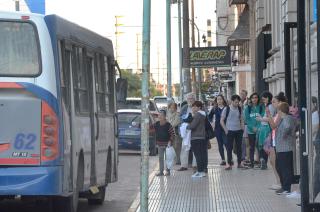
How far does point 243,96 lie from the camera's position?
21219 mm

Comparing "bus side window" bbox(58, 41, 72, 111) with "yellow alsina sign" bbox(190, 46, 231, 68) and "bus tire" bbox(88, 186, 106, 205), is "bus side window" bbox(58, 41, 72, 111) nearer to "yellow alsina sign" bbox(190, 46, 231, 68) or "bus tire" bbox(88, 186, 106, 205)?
"bus tire" bbox(88, 186, 106, 205)

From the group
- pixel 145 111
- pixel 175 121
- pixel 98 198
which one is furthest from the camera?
pixel 175 121

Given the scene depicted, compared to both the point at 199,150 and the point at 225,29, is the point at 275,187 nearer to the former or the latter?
the point at 199,150

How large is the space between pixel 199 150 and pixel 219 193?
2.95 metres

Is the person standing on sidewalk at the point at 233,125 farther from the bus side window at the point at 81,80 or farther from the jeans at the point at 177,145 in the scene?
the bus side window at the point at 81,80

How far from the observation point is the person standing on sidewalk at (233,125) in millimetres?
18156

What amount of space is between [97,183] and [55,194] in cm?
280

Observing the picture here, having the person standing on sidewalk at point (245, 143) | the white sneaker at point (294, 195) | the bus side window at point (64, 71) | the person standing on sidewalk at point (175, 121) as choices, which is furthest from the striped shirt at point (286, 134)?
the person standing on sidewalk at point (175, 121)

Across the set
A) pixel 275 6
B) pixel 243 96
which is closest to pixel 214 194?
pixel 243 96

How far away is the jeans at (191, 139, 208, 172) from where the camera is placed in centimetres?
1669

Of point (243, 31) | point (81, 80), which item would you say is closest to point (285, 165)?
point (81, 80)

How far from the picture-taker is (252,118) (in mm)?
18000

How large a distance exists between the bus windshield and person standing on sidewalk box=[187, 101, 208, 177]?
7503mm

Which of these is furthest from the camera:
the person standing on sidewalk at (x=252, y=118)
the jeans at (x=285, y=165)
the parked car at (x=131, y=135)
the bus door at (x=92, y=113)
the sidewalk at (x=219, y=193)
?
the parked car at (x=131, y=135)
